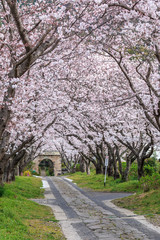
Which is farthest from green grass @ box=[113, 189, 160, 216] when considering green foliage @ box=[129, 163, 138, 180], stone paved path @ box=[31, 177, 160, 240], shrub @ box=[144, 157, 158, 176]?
green foliage @ box=[129, 163, 138, 180]

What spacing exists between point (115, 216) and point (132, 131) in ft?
32.0

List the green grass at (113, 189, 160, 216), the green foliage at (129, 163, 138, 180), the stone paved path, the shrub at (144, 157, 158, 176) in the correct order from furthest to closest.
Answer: the green foliage at (129, 163, 138, 180) < the shrub at (144, 157, 158, 176) < the green grass at (113, 189, 160, 216) < the stone paved path

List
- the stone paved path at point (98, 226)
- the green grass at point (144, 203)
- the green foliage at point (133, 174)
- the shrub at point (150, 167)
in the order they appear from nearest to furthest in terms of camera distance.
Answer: the stone paved path at point (98, 226) → the green grass at point (144, 203) → the shrub at point (150, 167) → the green foliage at point (133, 174)

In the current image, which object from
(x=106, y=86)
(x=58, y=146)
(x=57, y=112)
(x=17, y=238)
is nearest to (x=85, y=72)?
(x=106, y=86)

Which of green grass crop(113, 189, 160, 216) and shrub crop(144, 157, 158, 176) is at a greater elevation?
shrub crop(144, 157, 158, 176)

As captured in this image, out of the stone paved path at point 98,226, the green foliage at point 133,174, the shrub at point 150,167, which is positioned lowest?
the stone paved path at point 98,226

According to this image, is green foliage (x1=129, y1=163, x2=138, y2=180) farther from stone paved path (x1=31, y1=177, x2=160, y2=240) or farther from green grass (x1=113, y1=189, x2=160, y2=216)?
stone paved path (x1=31, y1=177, x2=160, y2=240)

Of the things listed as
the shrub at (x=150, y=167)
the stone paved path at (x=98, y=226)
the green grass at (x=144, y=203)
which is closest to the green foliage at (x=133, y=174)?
the shrub at (x=150, y=167)

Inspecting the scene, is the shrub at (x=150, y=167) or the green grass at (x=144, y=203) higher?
the shrub at (x=150, y=167)

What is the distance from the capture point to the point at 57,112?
48.2 ft

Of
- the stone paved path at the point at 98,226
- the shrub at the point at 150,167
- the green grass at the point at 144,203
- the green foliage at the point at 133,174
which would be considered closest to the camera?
the stone paved path at the point at 98,226

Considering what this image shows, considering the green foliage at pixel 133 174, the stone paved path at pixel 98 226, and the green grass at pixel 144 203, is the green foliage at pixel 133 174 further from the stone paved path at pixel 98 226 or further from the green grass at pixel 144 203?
the stone paved path at pixel 98 226

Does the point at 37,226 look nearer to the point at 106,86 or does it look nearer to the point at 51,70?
the point at 51,70

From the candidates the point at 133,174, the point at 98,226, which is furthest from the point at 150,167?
the point at 98,226
